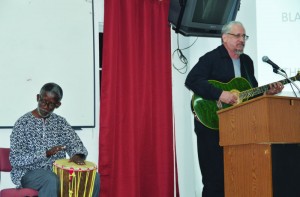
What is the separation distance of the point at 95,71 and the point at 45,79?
0.55 m

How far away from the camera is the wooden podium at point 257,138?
2.22 meters

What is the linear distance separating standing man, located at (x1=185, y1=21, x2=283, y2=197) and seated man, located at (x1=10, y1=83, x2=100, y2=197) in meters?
0.89

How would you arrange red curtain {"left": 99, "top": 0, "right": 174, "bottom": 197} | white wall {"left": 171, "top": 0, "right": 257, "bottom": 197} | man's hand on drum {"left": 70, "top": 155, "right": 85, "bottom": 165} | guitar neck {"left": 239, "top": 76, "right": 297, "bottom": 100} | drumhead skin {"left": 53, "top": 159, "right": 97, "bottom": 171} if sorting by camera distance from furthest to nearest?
white wall {"left": 171, "top": 0, "right": 257, "bottom": 197} < red curtain {"left": 99, "top": 0, "right": 174, "bottom": 197} < man's hand on drum {"left": 70, "top": 155, "right": 85, "bottom": 165} < drumhead skin {"left": 53, "top": 159, "right": 97, "bottom": 171} < guitar neck {"left": 239, "top": 76, "right": 297, "bottom": 100}

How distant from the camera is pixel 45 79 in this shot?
3.89 meters

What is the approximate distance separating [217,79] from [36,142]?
61.2 inches

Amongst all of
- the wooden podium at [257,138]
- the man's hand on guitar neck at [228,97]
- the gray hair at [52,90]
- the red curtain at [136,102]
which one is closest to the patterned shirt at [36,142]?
the gray hair at [52,90]

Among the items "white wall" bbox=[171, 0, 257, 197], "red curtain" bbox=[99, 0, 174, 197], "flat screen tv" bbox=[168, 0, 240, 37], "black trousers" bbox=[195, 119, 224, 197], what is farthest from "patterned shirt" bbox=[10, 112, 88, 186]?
"flat screen tv" bbox=[168, 0, 240, 37]

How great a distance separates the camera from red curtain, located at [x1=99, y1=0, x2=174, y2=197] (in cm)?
407

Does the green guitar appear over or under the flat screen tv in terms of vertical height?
under

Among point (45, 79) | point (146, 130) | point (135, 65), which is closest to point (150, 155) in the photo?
point (146, 130)

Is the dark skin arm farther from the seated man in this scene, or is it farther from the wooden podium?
the wooden podium

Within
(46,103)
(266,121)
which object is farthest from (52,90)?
(266,121)

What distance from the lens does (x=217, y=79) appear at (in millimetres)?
3283

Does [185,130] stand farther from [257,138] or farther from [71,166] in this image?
[257,138]
